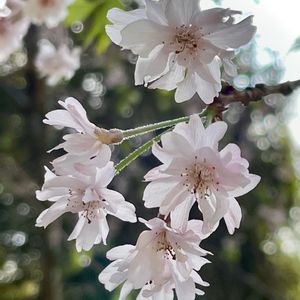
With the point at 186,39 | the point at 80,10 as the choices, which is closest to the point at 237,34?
the point at 186,39

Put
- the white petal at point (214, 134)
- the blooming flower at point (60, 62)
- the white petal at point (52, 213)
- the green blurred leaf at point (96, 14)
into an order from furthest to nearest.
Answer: the blooming flower at point (60, 62)
the green blurred leaf at point (96, 14)
the white petal at point (52, 213)
the white petal at point (214, 134)

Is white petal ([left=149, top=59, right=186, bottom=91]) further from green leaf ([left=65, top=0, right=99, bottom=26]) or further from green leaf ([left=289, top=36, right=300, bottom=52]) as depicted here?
green leaf ([left=65, top=0, right=99, bottom=26])

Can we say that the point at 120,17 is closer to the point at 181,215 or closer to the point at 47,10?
the point at 181,215

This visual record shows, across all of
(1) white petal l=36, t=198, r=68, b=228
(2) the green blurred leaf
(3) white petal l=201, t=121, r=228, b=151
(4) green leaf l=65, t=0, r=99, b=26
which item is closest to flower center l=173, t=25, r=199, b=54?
(3) white petal l=201, t=121, r=228, b=151

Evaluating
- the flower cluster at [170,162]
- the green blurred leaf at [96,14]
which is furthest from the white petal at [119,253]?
the green blurred leaf at [96,14]

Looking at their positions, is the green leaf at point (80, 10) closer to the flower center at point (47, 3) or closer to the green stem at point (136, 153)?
the flower center at point (47, 3)

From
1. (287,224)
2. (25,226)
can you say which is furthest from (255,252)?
(25,226)
